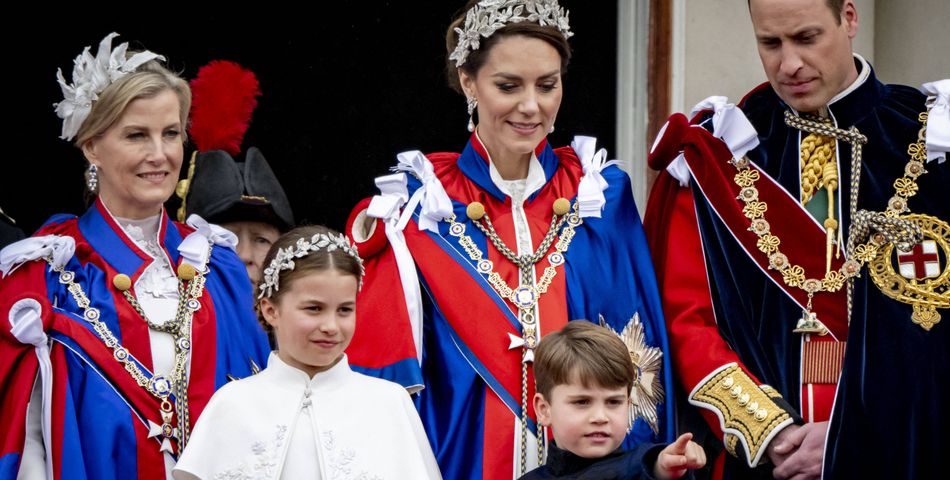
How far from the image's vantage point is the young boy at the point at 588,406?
3949 millimetres

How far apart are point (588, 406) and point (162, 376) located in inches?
51.2

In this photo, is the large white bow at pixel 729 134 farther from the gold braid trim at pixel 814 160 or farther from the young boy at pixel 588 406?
the young boy at pixel 588 406

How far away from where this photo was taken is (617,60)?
21.2 feet

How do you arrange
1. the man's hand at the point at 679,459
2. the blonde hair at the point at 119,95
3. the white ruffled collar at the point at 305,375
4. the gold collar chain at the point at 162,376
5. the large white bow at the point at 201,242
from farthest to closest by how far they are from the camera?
1. the large white bow at the point at 201,242
2. the blonde hair at the point at 119,95
3. the gold collar chain at the point at 162,376
4. the white ruffled collar at the point at 305,375
5. the man's hand at the point at 679,459

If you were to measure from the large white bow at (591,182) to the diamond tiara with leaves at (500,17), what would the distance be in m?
0.38

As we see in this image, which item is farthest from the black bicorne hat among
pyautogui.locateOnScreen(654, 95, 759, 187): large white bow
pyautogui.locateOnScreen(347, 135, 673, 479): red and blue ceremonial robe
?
pyautogui.locateOnScreen(654, 95, 759, 187): large white bow

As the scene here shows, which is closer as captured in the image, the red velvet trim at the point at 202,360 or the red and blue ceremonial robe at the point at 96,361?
the red and blue ceremonial robe at the point at 96,361

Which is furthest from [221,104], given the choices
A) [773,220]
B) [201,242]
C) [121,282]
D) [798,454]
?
[798,454]

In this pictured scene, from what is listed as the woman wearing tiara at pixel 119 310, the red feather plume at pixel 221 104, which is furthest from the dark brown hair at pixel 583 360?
the red feather plume at pixel 221 104

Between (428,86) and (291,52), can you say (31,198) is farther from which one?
(428,86)

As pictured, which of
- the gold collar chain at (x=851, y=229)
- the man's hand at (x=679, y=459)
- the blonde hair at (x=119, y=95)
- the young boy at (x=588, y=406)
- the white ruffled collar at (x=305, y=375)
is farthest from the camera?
the blonde hair at (x=119, y=95)

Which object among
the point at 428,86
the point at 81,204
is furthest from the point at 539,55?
the point at 81,204

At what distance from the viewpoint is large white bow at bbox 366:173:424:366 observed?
457 cm

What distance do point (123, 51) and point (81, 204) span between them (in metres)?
1.97
